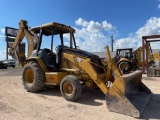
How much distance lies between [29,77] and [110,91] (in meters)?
4.07

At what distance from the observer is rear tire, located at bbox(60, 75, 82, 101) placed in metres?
6.05

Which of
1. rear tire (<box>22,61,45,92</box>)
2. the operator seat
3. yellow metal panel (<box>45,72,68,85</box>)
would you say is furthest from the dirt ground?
the operator seat

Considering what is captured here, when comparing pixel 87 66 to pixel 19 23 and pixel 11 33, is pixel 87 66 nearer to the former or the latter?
pixel 19 23

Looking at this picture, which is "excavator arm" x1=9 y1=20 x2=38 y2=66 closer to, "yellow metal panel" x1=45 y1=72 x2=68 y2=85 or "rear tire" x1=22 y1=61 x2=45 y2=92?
"rear tire" x1=22 y1=61 x2=45 y2=92

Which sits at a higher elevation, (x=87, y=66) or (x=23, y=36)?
(x=23, y=36)

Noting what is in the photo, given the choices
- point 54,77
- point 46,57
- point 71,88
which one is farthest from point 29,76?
point 71,88

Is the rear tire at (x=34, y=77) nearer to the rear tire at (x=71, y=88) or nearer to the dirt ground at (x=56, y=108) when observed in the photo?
the dirt ground at (x=56, y=108)

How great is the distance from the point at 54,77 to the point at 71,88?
0.97m

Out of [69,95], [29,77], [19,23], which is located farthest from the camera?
[19,23]

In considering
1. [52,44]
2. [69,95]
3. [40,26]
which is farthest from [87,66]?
[40,26]

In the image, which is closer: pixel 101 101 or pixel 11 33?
pixel 101 101

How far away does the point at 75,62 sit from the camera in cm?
681

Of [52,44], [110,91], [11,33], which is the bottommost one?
[110,91]

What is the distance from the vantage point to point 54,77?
23.0 feet
